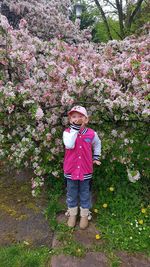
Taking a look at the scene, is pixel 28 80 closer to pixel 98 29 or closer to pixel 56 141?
pixel 56 141

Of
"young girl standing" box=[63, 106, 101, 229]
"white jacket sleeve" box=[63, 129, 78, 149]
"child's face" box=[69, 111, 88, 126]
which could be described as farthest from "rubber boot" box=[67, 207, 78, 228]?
"child's face" box=[69, 111, 88, 126]

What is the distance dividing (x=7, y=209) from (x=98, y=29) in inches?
657

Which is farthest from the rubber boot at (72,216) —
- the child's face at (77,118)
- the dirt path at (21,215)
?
the child's face at (77,118)

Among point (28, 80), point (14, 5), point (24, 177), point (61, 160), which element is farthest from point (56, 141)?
point (14, 5)

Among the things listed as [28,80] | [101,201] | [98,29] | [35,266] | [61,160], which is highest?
[98,29]

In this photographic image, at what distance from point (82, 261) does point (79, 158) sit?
1.08 meters

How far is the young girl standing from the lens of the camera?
3.70 m

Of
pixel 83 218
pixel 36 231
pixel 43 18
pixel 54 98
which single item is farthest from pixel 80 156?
pixel 43 18

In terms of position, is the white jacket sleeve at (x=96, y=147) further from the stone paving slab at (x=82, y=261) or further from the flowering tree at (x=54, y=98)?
the stone paving slab at (x=82, y=261)

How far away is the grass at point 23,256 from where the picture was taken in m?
3.49

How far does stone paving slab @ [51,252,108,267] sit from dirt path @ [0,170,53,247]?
310mm

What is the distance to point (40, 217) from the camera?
426 cm

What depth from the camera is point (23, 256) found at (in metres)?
3.58

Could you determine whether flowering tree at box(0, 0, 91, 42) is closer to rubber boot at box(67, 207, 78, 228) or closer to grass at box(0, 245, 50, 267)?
rubber boot at box(67, 207, 78, 228)
